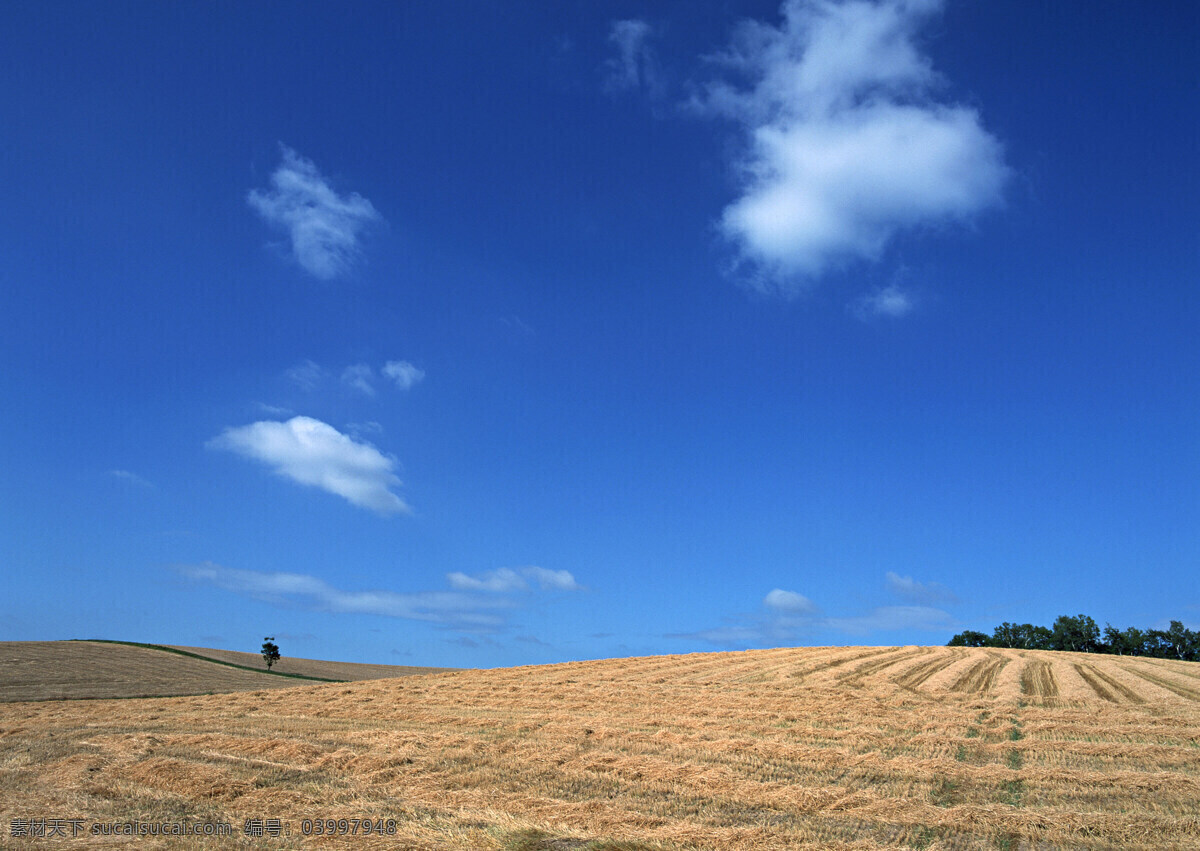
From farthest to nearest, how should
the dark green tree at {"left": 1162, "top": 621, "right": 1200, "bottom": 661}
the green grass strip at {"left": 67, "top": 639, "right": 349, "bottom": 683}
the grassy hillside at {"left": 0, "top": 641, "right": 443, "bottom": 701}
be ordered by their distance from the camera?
the dark green tree at {"left": 1162, "top": 621, "right": 1200, "bottom": 661}, the green grass strip at {"left": 67, "top": 639, "right": 349, "bottom": 683}, the grassy hillside at {"left": 0, "top": 641, "right": 443, "bottom": 701}

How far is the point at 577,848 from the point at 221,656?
2994 inches

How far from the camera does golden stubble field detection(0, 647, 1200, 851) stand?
1020cm

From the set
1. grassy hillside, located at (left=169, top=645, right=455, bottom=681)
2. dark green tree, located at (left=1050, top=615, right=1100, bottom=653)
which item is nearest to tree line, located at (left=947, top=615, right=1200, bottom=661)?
dark green tree, located at (left=1050, top=615, right=1100, bottom=653)

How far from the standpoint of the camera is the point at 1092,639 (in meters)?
92.4

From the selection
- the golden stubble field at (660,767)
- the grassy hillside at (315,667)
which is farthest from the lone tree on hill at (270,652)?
the golden stubble field at (660,767)

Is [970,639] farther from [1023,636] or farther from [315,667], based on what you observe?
[315,667]

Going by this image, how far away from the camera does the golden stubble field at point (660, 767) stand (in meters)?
10.2

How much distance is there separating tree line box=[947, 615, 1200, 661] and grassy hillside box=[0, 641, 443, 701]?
266ft

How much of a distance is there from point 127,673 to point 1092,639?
106m

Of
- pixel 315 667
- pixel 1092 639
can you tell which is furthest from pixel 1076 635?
pixel 315 667

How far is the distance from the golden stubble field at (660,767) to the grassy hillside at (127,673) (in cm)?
1331

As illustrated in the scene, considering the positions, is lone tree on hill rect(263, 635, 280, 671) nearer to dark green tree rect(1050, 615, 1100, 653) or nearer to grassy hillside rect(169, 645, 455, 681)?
grassy hillside rect(169, 645, 455, 681)

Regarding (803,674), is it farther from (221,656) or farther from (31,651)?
(221,656)

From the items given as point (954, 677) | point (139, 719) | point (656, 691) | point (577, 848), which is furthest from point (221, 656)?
point (577, 848)
